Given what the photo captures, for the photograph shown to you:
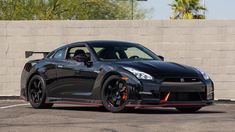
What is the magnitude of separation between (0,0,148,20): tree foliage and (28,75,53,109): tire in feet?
65.9

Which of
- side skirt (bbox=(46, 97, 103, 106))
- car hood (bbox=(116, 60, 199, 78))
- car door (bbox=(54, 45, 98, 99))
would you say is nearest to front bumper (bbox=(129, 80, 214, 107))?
car hood (bbox=(116, 60, 199, 78))

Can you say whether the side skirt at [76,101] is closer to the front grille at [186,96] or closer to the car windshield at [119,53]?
the car windshield at [119,53]

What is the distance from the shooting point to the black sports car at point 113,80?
11.0 m

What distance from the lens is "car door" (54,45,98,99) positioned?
39.2 ft

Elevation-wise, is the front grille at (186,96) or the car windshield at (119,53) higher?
the car windshield at (119,53)

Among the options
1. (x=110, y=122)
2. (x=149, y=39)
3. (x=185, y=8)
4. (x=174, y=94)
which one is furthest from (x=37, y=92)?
(x=185, y=8)

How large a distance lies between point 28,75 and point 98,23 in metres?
4.29

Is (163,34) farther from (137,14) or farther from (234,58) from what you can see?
(137,14)

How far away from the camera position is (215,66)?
16.8 metres

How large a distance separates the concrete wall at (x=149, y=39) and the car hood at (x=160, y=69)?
527cm

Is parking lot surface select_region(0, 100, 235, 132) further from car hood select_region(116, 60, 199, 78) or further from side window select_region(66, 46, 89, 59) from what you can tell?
side window select_region(66, 46, 89, 59)

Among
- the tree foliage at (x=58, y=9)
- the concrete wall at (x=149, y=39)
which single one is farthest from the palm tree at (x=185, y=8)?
the concrete wall at (x=149, y=39)

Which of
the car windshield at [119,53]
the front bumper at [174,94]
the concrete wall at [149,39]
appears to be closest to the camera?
the front bumper at [174,94]

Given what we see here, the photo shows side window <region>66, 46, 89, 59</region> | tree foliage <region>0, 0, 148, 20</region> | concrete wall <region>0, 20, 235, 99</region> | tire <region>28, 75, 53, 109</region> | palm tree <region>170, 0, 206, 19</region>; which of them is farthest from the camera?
palm tree <region>170, 0, 206, 19</region>
